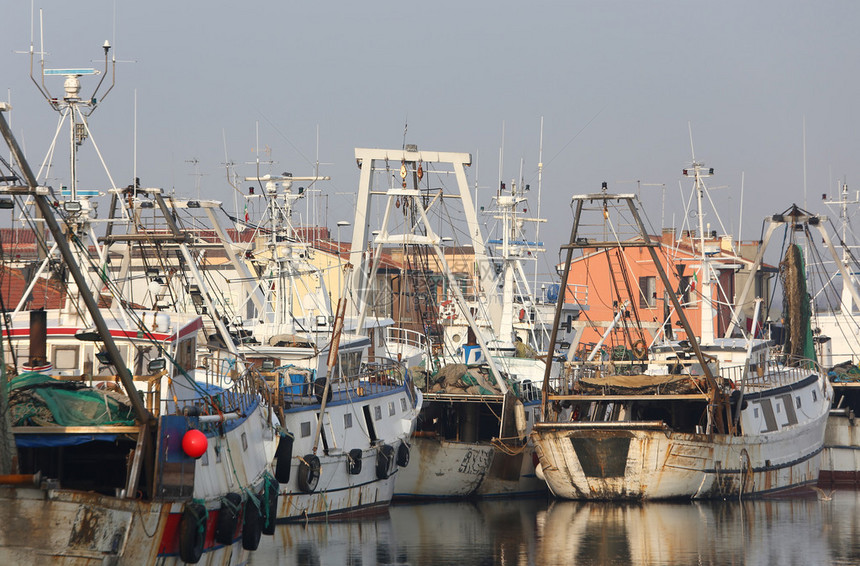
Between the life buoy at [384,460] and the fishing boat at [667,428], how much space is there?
3.52m

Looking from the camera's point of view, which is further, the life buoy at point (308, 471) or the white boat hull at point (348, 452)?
the white boat hull at point (348, 452)

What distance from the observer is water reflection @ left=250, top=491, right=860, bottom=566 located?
21.2 meters

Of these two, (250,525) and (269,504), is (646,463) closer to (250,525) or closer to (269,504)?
(269,504)

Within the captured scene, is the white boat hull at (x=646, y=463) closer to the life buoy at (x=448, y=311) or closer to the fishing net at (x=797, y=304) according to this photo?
the fishing net at (x=797, y=304)

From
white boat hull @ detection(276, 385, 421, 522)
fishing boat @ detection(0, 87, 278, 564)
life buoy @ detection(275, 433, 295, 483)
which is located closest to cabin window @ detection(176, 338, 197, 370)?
fishing boat @ detection(0, 87, 278, 564)

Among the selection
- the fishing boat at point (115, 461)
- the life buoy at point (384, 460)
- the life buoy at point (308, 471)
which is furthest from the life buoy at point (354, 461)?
the fishing boat at point (115, 461)

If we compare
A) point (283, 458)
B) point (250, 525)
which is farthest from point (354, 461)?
point (250, 525)

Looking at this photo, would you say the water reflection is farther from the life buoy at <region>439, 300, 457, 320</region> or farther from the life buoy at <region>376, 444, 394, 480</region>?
the life buoy at <region>439, 300, 457, 320</region>

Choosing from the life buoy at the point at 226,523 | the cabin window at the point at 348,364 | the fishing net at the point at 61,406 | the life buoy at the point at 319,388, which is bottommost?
the life buoy at the point at 226,523

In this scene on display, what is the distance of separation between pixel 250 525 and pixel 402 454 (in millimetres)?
9624

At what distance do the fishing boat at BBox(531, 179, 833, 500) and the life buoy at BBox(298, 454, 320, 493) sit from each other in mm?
6029

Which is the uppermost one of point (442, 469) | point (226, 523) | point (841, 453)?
point (226, 523)

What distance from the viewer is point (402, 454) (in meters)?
27.0

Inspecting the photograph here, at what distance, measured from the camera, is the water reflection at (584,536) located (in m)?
21.2
